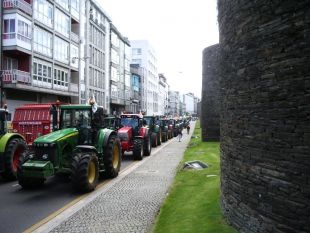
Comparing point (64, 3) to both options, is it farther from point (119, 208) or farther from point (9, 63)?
point (119, 208)

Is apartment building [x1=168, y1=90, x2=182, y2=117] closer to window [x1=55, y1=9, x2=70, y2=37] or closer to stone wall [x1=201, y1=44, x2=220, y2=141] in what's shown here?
window [x1=55, y1=9, x2=70, y2=37]

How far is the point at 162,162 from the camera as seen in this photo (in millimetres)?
19875

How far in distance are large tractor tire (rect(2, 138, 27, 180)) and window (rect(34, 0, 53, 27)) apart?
2284 centimetres

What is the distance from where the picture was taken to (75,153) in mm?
12352

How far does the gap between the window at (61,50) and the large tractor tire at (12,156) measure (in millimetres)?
25585

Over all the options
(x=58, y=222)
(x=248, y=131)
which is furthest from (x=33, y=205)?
(x=248, y=131)

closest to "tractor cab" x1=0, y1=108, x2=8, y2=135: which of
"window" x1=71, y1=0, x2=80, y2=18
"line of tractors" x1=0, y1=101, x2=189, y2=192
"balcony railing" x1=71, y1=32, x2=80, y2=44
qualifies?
"line of tractors" x1=0, y1=101, x2=189, y2=192

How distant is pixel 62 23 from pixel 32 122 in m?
24.0

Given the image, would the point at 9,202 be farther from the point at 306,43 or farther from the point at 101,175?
the point at 306,43

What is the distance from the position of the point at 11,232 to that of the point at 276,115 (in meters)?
5.61

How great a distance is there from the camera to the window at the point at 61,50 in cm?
3900

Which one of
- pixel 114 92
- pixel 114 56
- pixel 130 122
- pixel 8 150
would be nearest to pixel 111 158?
pixel 8 150

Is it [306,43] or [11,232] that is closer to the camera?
[306,43]

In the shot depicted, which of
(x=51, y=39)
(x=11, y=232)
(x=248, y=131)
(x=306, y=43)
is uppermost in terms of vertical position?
(x=51, y=39)
